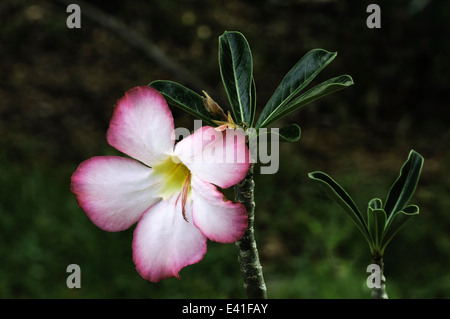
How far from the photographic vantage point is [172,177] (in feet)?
1.38

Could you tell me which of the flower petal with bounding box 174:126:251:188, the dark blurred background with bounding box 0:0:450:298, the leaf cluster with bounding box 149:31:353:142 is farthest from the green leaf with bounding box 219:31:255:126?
the dark blurred background with bounding box 0:0:450:298

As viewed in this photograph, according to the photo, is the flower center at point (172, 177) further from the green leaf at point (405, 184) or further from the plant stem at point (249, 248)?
the green leaf at point (405, 184)

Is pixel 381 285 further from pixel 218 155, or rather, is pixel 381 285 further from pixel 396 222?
pixel 218 155

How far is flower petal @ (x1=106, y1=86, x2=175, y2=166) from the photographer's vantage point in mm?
364

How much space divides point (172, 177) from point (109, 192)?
0.06 metres

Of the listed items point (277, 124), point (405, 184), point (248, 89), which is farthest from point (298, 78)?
point (277, 124)

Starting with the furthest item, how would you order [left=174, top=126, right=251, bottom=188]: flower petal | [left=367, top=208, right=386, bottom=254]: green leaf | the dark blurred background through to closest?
the dark blurred background < [left=367, top=208, right=386, bottom=254]: green leaf < [left=174, top=126, right=251, bottom=188]: flower petal

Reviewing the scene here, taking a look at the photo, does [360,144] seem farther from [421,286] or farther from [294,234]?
[421,286]

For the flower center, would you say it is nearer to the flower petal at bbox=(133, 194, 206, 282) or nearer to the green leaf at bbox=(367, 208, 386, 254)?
the flower petal at bbox=(133, 194, 206, 282)

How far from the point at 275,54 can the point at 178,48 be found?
67 cm

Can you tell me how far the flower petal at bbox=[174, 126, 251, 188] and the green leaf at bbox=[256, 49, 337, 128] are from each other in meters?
0.10

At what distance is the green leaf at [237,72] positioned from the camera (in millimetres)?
472

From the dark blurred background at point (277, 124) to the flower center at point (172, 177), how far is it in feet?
4.43
